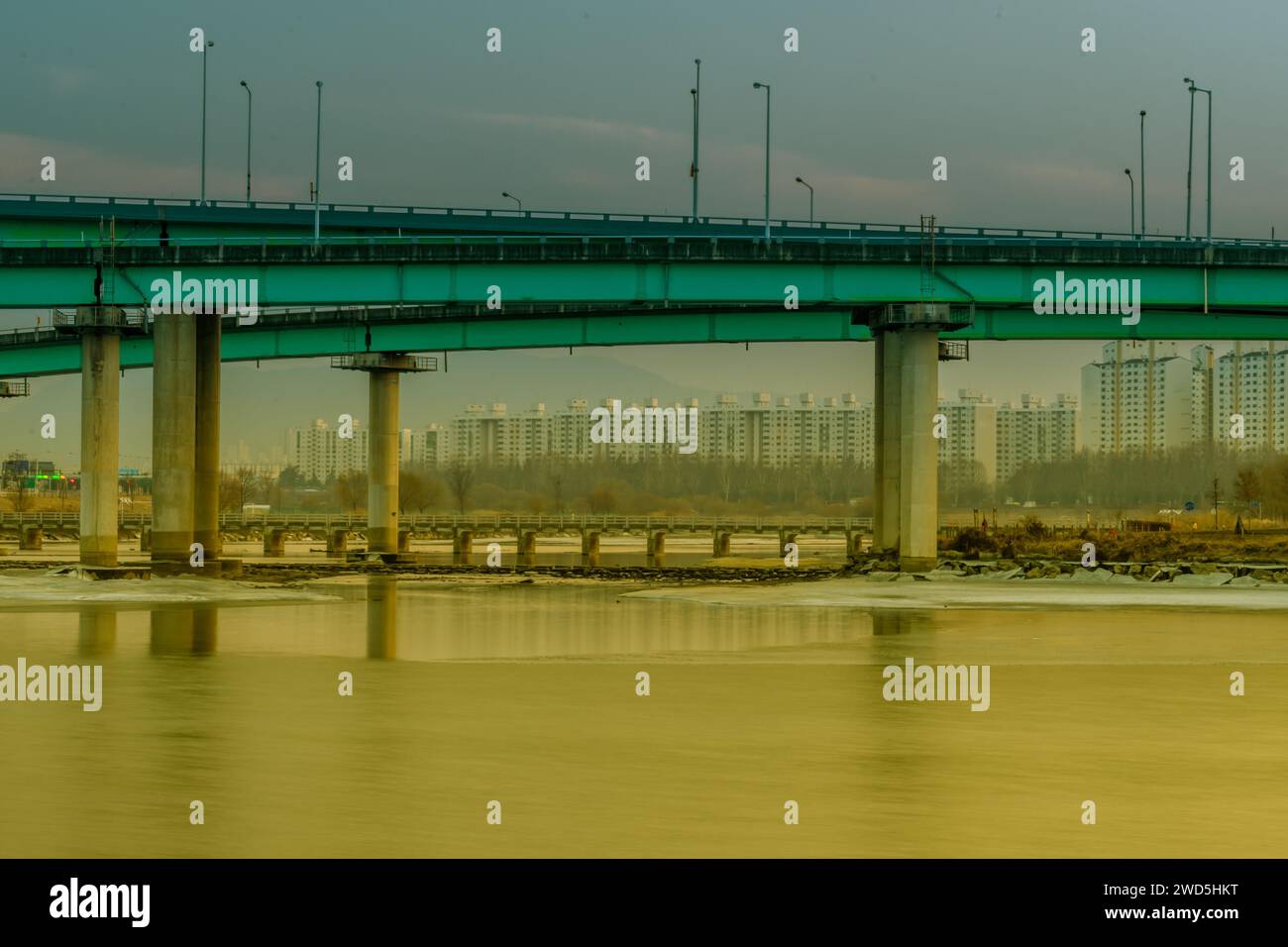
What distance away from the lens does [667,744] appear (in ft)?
66.4

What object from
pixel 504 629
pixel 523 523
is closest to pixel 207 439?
pixel 504 629

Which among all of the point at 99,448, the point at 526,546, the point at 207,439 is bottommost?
the point at 526,546

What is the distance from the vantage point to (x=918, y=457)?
203 feet

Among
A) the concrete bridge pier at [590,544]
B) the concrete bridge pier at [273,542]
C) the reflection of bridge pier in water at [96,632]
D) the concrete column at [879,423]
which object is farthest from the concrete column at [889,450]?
the concrete bridge pier at [273,542]

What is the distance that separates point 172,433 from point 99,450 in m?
2.57

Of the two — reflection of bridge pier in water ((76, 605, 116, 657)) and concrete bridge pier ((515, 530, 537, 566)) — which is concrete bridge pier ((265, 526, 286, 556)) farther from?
reflection of bridge pier in water ((76, 605, 116, 657))

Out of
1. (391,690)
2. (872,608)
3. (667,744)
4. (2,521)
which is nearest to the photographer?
(667,744)

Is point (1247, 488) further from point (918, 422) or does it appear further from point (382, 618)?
point (382, 618)

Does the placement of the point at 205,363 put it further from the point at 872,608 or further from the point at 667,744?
the point at 667,744
